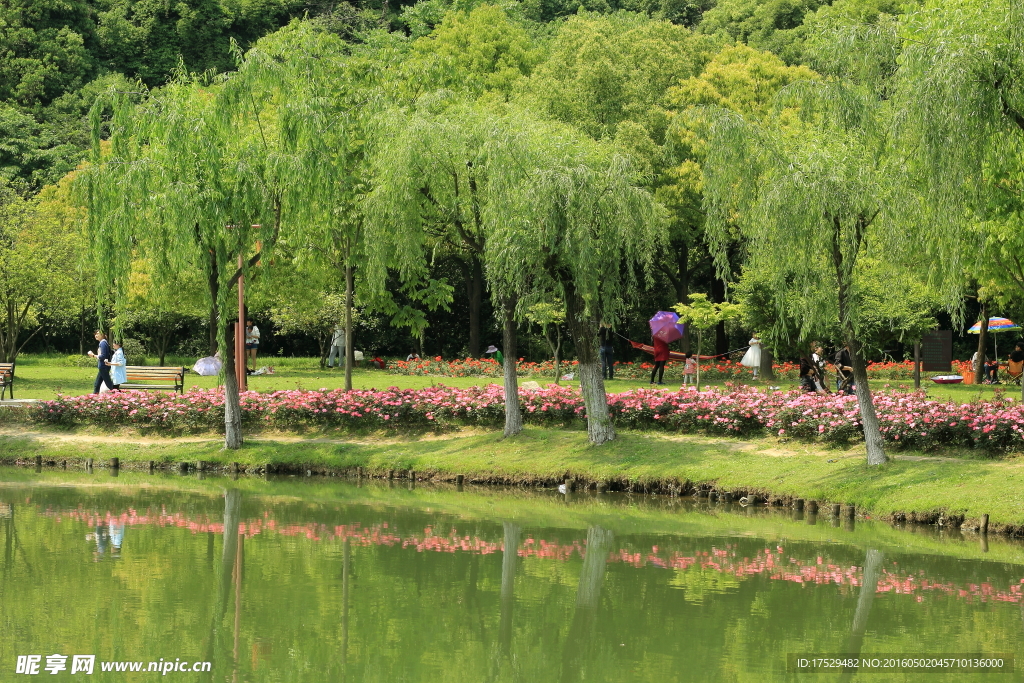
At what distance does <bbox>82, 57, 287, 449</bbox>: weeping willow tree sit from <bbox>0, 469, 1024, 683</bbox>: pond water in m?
4.34

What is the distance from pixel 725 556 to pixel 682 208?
22777mm

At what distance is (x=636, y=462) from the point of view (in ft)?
65.9

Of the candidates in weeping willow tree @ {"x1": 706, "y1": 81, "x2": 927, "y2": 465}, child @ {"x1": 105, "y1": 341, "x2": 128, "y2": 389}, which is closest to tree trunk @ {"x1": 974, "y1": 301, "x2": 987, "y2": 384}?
weeping willow tree @ {"x1": 706, "y1": 81, "x2": 927, "y2": 465}

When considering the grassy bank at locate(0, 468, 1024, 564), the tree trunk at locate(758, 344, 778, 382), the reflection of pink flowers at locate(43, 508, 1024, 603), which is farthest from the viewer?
the tree trunk at locate(758, 344, 778, 382)

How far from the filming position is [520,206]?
63.0 feet

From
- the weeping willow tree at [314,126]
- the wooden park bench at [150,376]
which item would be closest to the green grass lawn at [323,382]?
the wooden park bench at [150,376]

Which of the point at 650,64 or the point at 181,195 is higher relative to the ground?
the point at 650,64

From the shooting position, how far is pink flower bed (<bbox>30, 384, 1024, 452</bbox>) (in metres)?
19.2

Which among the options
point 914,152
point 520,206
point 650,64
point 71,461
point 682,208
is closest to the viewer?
point 914,152

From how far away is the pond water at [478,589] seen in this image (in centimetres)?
1027

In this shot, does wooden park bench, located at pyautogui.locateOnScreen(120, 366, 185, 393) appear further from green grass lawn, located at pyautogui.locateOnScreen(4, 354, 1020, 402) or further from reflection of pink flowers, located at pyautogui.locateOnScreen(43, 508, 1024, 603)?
reflection of pink flowers, located at pyautogui.locateOnScreen(43, 508, 1024, 603)

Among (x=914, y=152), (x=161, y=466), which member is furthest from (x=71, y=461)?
(x=914, y=152)

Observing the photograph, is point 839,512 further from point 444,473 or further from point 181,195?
point 181,195

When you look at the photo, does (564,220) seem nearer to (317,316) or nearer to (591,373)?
(591,373)
